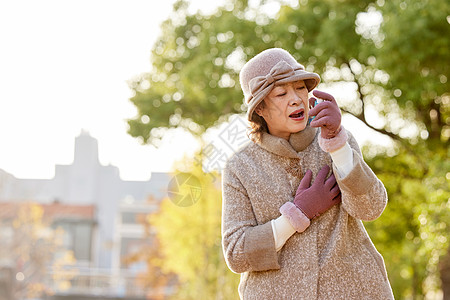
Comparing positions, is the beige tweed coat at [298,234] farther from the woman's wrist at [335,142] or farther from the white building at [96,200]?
the white building at [96,200]

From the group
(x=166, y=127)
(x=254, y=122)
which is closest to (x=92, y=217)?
(x=166, y=127)

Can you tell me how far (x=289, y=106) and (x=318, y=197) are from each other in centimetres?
30

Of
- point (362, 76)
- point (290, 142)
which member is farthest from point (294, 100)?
point (362, 76)

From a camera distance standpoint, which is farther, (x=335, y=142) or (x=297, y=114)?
(x=297, y=114)

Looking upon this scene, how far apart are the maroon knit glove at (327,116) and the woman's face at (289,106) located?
0.44 feet

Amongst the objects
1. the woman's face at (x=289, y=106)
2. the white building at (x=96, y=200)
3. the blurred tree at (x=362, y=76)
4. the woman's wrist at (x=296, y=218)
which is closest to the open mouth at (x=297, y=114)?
the woman's face at (x=289, y=106)

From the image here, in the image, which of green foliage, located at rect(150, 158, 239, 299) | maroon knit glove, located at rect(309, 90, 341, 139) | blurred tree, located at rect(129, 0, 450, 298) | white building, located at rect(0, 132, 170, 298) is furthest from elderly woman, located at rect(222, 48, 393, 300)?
white building, located at rect(0, 132, 170, 298)

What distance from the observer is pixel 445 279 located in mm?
11539

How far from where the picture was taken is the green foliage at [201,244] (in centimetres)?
1731

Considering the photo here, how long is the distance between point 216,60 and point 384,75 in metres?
3.17

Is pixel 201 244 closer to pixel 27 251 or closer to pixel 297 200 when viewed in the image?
pixel 297 200

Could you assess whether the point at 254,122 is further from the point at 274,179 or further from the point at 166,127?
the point at 166,127

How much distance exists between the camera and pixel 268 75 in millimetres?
2230

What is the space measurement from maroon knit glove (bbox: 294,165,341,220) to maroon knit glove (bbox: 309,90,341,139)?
0.15 metres
